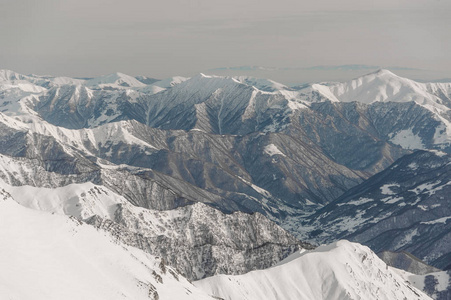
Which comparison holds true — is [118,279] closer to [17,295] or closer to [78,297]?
[78,297]

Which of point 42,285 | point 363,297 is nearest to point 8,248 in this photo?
point 42,285

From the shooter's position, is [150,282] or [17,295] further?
[150,282]

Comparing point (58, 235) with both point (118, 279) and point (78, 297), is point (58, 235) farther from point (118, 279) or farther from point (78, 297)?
point (78, 297)

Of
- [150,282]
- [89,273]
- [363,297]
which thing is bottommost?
[363,297]

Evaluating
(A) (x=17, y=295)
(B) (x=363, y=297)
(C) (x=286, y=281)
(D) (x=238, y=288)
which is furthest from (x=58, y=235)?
(B) (x=363, y=297)

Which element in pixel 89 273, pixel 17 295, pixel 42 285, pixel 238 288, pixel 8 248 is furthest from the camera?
pixel 238 288

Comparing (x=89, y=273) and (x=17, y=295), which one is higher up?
(x=17, y=295)

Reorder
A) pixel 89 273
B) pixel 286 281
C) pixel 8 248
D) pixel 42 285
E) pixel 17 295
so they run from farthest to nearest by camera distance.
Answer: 1. pixel 286 281
2. pixel 89 273
3. pixel 8 248
4. pixel 42 285
5. pixel 17 295
